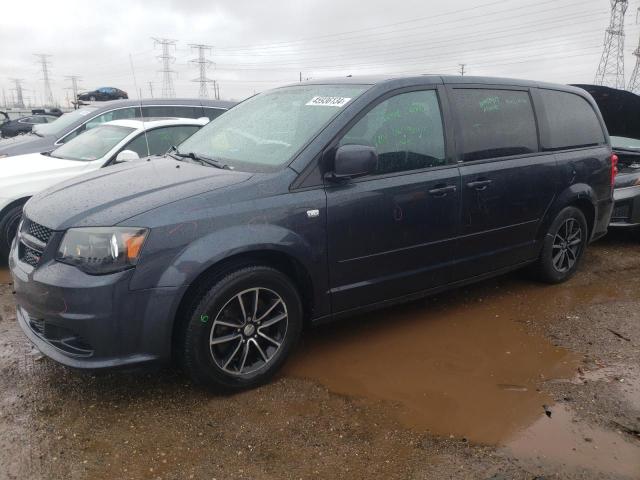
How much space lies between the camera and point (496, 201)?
423 cm

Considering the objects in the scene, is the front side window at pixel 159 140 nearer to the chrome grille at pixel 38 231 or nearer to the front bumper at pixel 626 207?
the chrome grille at pixel 38 231

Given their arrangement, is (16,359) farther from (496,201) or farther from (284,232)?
(496,201)

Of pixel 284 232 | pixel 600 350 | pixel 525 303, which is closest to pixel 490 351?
pixel 600 350

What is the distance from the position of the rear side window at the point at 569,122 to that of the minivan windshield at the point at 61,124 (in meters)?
6.58

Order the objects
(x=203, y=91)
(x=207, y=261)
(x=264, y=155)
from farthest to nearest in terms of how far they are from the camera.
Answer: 1. (x=203, y=91)
2. (x=264, y=155)
3. (x=207, y=261)

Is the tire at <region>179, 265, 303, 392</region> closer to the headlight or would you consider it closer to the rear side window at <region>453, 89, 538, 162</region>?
the headlight

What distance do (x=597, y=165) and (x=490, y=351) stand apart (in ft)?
7.87

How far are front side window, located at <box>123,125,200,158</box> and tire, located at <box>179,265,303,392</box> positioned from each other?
3.74 metres

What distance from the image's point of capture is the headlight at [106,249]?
9.05 feet

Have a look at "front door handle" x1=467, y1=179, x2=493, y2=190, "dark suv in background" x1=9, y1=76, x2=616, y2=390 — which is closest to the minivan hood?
"dark suv in background" x1=9, y1=76, x2=616, y2=390

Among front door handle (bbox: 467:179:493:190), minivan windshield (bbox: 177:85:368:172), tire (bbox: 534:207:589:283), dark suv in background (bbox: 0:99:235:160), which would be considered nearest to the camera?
minivan windshield (bbox: 177:85:368:172)

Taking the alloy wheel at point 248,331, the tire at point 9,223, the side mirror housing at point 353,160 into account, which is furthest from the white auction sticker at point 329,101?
the tire at point 9,223

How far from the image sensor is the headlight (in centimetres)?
276

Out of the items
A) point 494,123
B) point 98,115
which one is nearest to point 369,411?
point 494,123
